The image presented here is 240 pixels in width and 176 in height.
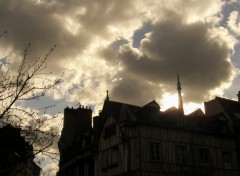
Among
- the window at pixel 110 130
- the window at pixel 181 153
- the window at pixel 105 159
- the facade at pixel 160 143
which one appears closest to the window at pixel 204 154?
the facade at pixel 160 143

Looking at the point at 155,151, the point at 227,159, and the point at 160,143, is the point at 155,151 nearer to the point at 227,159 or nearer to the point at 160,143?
the point at 160,143

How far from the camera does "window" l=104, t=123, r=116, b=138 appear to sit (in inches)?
943

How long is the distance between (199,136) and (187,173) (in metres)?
2.98

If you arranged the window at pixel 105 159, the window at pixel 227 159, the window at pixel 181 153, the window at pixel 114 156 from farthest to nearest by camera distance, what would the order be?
1. the window at pixel 227 159
2. the window at pixel 105 159
3. the window at pixel 114 156
4. the window at pixel 181 153

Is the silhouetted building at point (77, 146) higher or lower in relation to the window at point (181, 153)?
higher

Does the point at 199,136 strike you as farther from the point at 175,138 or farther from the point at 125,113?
the point at 125,113

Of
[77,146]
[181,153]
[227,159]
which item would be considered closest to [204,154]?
[181,153]

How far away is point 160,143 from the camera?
2231cm

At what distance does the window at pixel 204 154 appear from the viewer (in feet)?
78.0

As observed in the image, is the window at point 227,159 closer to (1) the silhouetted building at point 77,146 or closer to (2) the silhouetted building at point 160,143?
(2) the silhouetted building at point 160,143

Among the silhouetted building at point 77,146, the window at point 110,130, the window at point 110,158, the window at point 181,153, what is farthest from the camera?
the silhouetted building at point 77,146

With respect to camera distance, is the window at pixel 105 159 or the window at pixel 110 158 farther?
the window at pixel 105 159

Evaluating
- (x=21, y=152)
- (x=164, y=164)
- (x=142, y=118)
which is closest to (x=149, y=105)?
(x=142, y=118)

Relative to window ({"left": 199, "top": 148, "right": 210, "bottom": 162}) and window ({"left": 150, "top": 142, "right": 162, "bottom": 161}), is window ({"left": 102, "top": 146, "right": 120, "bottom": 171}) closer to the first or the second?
window ({"left": 150, "top": 142, "right": 162, "bottom": 161})
